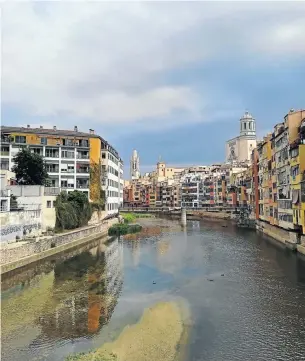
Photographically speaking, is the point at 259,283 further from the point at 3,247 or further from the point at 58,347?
the point at 3,247

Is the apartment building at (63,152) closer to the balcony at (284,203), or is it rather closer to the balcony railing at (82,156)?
the balcony railing at (82,156)

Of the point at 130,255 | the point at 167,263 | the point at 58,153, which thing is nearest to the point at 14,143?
the point at 58,153

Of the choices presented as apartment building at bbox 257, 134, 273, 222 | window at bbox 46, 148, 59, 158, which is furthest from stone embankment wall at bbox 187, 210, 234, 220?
window at bbox 46, 148, 59, 158

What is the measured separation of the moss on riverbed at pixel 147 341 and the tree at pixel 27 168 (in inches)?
1520

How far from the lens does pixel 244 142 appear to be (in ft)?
570

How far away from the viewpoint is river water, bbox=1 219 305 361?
63.1ft

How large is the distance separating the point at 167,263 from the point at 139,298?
46.1 feet

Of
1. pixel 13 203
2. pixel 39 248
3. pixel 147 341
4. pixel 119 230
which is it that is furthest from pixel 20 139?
pixel 147 341

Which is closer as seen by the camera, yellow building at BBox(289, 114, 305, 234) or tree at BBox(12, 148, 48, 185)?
yellow building at BBox(289, 114, 305, 234)

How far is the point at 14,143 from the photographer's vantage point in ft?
217

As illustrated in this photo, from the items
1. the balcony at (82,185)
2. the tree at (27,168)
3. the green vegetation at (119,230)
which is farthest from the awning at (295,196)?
the balcony at (82,185)

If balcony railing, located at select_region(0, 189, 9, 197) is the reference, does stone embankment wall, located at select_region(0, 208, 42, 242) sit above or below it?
below

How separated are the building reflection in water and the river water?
0.07m

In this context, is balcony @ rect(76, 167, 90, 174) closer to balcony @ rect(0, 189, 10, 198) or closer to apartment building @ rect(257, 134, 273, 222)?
balcony @ rect(0, 189, 10, 198)
